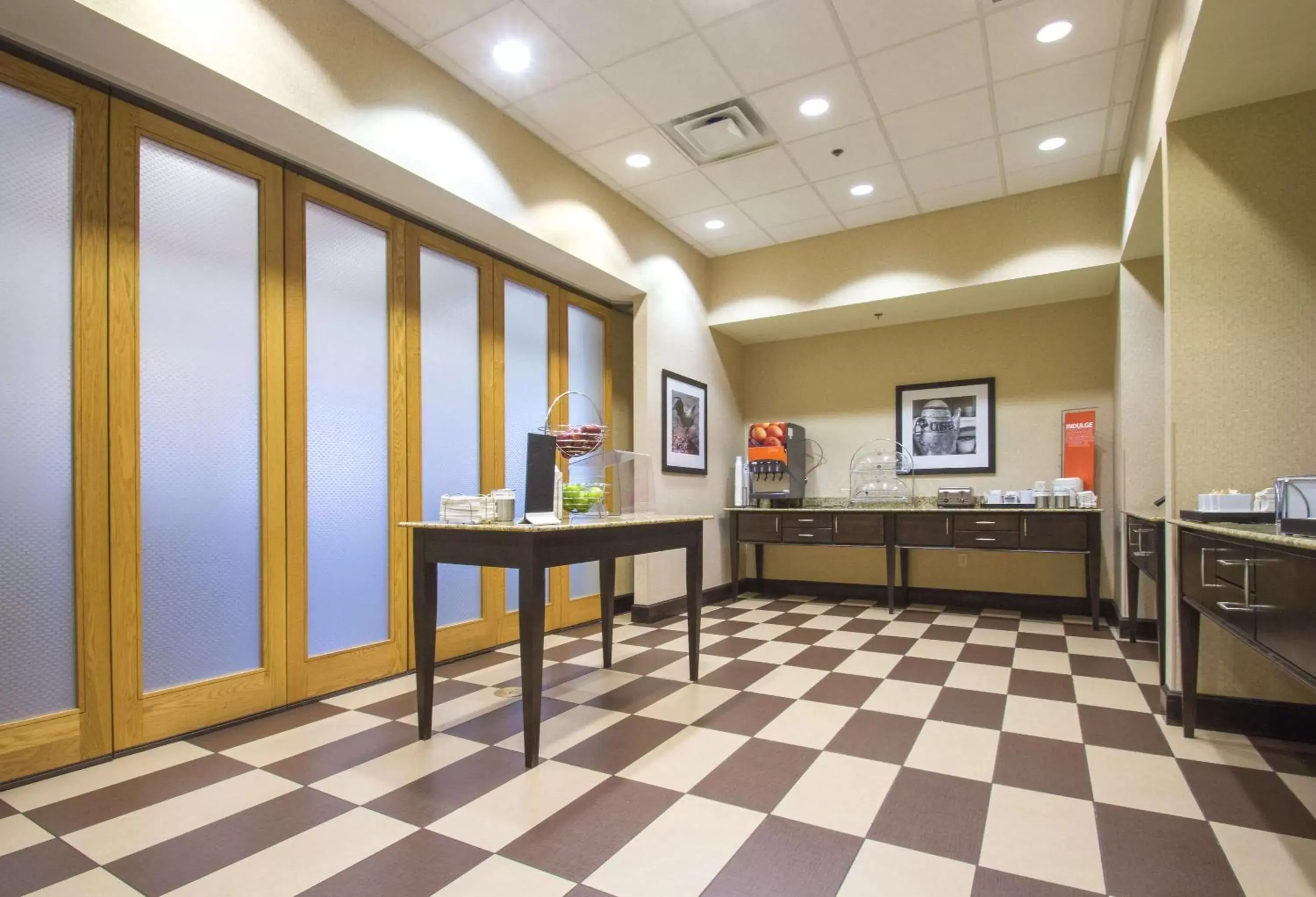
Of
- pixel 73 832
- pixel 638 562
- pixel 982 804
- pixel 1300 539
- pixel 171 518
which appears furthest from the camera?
pixel 638 562

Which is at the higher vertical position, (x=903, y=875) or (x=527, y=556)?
(x=527, y=556)

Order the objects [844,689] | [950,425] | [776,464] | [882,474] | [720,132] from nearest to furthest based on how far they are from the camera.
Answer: [844,689], [720,132], [950,425], [776,464], [882,474]

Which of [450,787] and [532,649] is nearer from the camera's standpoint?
[450,787]

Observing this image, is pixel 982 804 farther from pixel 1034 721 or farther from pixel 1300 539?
pixel 1300 539

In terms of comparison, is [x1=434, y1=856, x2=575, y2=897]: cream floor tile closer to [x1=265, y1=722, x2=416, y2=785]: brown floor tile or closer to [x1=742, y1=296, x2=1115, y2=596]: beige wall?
[x1=265, y1=722, x2=416, y2=785]: brown floor tile

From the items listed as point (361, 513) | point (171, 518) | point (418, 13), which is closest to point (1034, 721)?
point (361, 513)

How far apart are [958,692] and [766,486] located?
9.65ft

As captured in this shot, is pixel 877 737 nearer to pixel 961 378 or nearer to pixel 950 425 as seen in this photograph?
pixel 950 425

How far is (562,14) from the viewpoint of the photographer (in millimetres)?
2965

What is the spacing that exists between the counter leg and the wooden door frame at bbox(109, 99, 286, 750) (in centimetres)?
129

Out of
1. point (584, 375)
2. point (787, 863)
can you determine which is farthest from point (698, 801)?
point (584, 375)

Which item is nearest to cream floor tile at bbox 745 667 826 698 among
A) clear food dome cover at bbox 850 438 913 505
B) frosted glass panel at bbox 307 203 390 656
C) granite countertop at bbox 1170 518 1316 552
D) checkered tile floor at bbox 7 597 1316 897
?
checkered tile floor at bbox 7 597 1316 897

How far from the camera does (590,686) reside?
10.6 feet

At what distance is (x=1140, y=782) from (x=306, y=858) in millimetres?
2425
